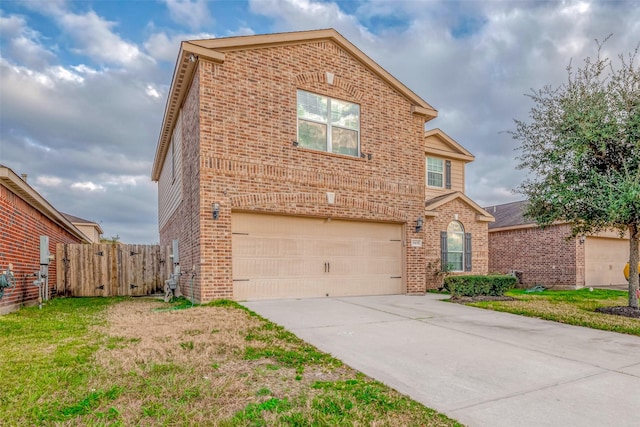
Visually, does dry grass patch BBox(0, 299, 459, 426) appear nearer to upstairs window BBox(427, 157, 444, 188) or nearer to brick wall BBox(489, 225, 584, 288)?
upstairs window BBox(427, 157, 444, 188)

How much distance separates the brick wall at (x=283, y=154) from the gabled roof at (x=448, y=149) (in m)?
Result: 4.42

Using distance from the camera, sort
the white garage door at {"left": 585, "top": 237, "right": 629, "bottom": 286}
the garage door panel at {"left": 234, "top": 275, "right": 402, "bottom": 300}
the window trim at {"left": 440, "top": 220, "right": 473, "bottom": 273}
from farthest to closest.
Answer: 1. the white garage door at {"left": 585, "top": 237, "right": 629, "bottom": 286}
2. the window trim at {"left": 440, "top": 220, "right": 473, "bottom": 273}
3. the garage door panel at {"left": 234, "top": 275, "right": 402, "bottom": 300}

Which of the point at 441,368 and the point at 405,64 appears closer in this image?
the point at 441,368

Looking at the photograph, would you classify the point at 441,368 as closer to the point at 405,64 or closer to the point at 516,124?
the point at 516,124

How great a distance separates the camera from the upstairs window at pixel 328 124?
10008 mm

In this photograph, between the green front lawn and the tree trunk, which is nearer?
the green front lawn

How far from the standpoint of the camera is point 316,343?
5.11 m

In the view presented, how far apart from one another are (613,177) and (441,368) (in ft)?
21.8

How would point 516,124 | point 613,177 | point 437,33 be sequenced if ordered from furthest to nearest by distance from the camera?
point 437,33 < point 516,124 < point 613,177

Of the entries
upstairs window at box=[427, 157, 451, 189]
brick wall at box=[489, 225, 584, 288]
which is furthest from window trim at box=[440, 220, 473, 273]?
brick wall at box=[489, 225, 584, 288]

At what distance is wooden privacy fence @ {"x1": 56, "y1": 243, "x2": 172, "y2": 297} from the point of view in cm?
1184

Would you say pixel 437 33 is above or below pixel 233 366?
above

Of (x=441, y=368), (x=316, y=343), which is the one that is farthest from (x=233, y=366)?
(x=441, y=368)

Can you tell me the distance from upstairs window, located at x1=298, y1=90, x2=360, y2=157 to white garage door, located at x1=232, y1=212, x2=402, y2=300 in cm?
206
